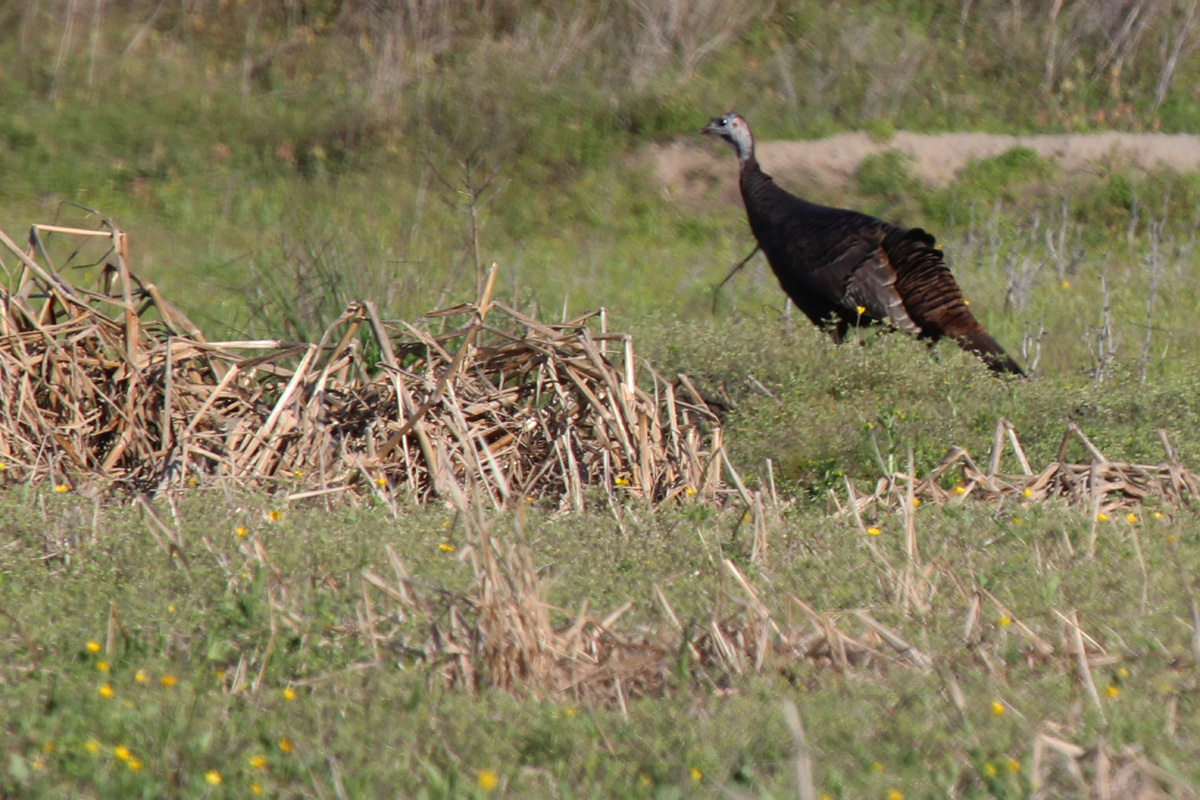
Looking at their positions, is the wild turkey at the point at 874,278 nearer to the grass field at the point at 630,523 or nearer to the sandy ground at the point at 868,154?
the grass field at the point at 630,523

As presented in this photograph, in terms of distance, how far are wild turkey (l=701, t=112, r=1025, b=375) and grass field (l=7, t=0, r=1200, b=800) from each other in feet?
0.99

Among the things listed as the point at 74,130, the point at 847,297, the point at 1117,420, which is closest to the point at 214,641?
the point at 1117,420

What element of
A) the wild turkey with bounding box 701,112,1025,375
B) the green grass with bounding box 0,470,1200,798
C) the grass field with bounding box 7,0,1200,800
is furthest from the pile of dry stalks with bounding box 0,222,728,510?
the wild turkey with bounding box 701,112,1025,375

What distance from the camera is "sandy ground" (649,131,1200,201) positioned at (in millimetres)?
11867

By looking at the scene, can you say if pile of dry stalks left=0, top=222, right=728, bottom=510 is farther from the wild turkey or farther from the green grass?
the wild turkey

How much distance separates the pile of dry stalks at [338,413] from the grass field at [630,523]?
0.29 metres

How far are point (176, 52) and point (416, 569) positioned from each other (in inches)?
485

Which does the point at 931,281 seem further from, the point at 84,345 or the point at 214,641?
the point at 214,641

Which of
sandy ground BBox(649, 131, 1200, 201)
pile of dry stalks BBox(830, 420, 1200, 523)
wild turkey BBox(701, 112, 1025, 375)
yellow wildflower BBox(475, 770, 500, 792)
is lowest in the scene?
sandy ground BBox(649, 131, 1200, 201)

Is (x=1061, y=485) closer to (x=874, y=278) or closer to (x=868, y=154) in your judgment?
(x=874, y=278)

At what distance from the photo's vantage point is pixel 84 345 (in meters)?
5.00

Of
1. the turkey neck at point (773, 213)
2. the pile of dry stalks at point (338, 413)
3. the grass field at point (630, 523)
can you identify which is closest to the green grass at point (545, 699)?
the grass field at point (630, 523)

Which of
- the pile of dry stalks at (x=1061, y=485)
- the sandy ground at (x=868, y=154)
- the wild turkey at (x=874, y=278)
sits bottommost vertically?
the sandy ground at (x=868, y=154)

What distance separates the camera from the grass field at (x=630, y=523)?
99.0 inches
